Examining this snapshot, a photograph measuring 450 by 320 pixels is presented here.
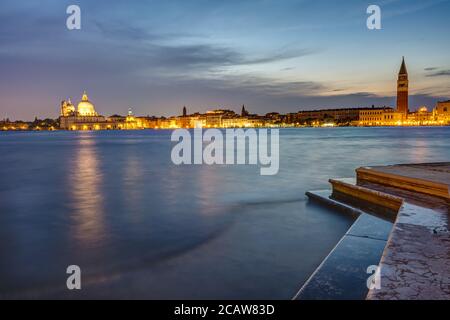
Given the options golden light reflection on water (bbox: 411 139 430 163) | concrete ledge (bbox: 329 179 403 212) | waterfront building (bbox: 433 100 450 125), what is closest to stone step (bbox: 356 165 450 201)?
concrete ledge (bbox: 329 179 403 212)

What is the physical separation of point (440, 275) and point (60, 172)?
19.5 meters

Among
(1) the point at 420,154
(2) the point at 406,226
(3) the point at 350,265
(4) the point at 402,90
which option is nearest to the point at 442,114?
(4) the point at 402,90

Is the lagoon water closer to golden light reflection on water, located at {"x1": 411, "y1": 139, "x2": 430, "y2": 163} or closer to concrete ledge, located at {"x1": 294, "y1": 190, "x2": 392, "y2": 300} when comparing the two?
concrete ledge, located at {"x1": 294, "y1": 190, "x2": 392, "y2": 300}

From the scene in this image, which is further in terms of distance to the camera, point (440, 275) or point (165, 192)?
point (165, 192)

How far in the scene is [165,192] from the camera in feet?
42.6

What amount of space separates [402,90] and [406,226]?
206 metres

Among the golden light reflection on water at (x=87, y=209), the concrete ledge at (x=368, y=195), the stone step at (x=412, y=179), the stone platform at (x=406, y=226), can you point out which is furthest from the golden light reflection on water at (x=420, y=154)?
the golden light reflection on water at (x=87, y=209)

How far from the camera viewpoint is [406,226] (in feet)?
16.6

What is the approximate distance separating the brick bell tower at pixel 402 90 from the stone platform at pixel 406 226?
199 metres

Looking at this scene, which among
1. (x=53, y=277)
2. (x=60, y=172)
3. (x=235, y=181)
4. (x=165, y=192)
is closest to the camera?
(x=53, y=277)

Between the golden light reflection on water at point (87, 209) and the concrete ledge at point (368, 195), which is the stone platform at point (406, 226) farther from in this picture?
the golden light reflection on water at point (87, 209)

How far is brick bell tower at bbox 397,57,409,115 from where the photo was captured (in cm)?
18688
